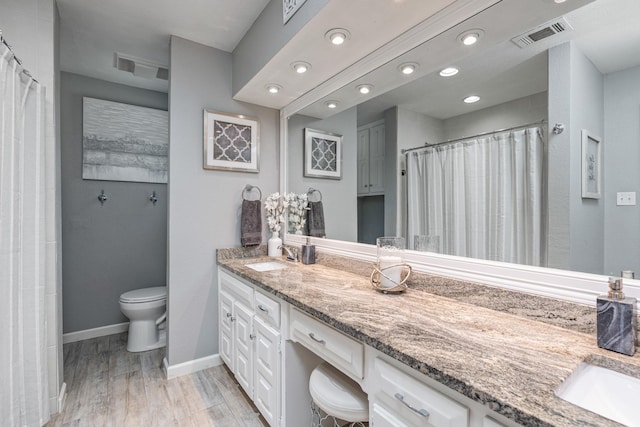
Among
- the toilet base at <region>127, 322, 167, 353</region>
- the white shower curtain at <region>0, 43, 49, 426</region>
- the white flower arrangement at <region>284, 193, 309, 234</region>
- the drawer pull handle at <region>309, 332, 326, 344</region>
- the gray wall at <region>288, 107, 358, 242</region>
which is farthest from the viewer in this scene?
the toilet base at <region>127, 322, 167, 353</region>

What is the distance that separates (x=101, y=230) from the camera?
9.47ft

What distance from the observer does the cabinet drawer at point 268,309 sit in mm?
1470

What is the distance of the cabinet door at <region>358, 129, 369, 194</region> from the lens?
5.88ft

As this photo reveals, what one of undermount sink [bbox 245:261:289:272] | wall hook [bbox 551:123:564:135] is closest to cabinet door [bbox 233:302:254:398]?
undermount sink [bbox 245:261:289:272]

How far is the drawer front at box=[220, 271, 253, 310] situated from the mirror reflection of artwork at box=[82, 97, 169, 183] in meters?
1.46

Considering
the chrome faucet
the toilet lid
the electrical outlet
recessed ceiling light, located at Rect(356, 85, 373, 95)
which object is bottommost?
the toilet lid

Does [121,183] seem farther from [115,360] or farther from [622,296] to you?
[622,296]

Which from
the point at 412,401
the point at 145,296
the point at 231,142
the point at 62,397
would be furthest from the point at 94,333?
the point at 412,401

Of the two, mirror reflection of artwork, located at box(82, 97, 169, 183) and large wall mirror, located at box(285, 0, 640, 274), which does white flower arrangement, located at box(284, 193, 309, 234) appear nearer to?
large wall mirror, located at box(285, 0, 640, 274)

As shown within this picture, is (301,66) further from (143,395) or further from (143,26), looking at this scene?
(143,395)

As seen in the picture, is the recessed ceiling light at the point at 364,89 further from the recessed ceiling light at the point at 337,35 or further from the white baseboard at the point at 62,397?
the white baseboard at the point at 62,397

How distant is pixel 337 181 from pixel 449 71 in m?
0.96

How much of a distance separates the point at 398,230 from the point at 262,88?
1.45m

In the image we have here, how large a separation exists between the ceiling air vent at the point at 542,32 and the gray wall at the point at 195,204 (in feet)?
6.37
